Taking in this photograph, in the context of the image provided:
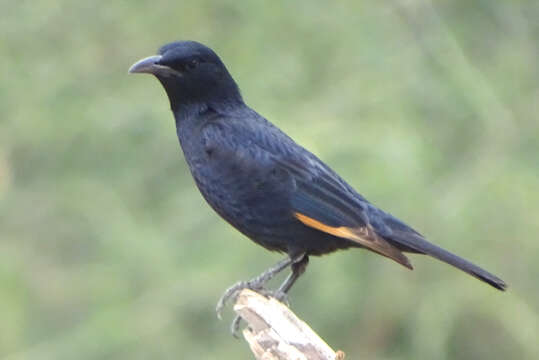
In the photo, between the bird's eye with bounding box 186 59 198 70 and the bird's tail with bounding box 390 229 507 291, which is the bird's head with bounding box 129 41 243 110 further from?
the bird's tail with bounding box 390 229 507 291

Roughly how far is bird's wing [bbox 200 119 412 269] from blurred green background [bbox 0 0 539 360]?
133 centimetres

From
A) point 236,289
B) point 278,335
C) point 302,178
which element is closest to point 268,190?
point 302,178

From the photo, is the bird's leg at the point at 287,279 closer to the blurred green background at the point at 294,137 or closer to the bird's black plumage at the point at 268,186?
the bird's black plumage at the point at 268,186

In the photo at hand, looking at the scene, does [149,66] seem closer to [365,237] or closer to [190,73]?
[190,73]

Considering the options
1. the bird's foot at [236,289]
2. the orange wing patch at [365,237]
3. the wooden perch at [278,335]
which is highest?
the bird's foot at [236,289]

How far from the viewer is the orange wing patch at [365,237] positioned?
20.0 ft

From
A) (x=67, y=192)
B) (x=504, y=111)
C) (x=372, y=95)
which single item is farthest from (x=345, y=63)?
(x=67, y=192)

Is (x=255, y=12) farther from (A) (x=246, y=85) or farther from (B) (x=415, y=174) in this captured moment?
(B) (x=415, y=174)

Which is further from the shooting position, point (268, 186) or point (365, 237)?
point (268, 186)

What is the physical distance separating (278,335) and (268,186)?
1.06 meters

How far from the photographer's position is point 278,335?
5.54 meters

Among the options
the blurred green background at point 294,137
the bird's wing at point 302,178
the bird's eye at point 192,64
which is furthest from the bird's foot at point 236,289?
the blurred green background at point 294,137

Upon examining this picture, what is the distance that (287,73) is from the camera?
28.7 feet

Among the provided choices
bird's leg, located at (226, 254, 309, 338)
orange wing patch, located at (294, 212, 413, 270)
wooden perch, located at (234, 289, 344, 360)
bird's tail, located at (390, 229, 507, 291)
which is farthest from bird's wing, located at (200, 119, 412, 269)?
wooden perch, located at (234, 289, 344, 360)
